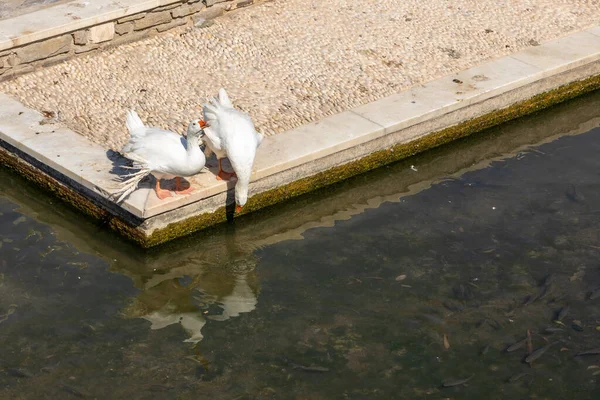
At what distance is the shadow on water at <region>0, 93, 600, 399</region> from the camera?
24.1 feet

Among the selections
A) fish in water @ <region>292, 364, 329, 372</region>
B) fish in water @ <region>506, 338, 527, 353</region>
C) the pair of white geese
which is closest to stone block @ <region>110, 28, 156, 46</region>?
the pair of white geese

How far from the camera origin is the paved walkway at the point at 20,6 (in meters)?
11.0

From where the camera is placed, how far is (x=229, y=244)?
8938 millimetres

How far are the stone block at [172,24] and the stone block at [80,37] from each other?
90cm

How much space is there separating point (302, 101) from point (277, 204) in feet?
4.32

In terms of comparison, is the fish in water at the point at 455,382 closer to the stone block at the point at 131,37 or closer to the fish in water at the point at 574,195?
the fish in water at the point at 574,195

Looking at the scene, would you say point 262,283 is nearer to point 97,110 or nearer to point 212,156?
point 212,156

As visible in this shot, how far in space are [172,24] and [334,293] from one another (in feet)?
15.1

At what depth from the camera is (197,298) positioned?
27.1ft

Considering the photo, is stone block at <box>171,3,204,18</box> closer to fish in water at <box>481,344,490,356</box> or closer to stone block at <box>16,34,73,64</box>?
stone block at <box>16,34,73,64</box>

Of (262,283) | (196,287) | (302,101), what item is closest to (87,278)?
(196,287)

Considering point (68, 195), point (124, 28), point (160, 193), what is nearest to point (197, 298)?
point (160, 193)

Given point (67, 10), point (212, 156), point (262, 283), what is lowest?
point (262, 283)

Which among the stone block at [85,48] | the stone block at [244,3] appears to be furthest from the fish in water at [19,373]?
the stone block at [244,3]
